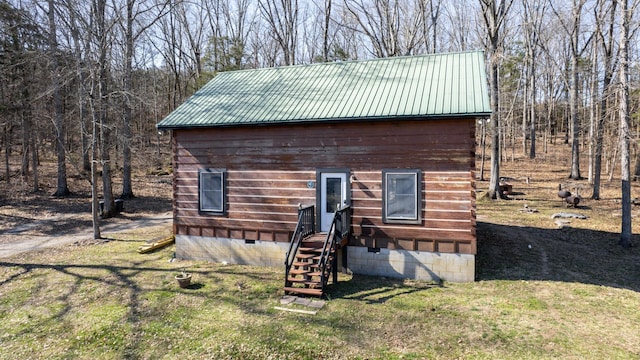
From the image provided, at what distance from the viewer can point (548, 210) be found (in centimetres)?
1823

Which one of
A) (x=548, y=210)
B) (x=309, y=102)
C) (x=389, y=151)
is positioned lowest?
(x=548, y=210)

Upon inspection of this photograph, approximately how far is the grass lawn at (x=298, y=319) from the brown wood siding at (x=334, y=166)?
1.30m

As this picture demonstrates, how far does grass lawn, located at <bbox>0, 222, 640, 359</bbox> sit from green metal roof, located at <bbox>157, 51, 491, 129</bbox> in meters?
4.28

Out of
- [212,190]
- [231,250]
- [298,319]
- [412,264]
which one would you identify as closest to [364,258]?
[412,264]

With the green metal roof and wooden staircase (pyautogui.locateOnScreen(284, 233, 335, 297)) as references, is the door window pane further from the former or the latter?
the green metal roof

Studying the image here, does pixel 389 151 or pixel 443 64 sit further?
pixel 443 64

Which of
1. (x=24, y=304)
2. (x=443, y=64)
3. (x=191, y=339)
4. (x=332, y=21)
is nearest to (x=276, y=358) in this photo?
(x=191, y=339)

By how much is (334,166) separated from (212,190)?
156 inches

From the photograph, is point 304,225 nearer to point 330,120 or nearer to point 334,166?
point 334,166

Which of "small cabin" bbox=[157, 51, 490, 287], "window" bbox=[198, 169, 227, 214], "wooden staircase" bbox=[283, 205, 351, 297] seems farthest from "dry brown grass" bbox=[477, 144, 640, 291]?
"window" bbox=[198, 169, 227, 214]

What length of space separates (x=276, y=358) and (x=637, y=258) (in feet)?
37.1

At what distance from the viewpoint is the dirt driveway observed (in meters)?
13.7

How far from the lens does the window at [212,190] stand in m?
11.6

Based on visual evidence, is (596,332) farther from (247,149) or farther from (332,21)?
(332,21)
